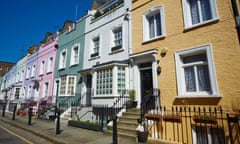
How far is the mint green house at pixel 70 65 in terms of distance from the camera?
13.8 meters

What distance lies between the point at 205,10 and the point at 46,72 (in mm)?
17801

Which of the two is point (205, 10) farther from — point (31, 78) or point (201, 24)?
point (31, 78)

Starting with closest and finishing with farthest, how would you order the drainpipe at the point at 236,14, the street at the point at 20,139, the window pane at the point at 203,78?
the drainpipe at the point at 236,14 < the window pane at the point at 203,78 < the street at the point at 20,139

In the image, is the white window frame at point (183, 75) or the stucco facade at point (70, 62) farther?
the stucco facade at point (70, 62)

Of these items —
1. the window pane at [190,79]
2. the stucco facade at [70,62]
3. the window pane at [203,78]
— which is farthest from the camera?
the stucco facade at [70,62]

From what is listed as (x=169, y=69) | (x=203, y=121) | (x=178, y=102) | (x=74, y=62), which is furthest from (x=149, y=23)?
(x=74, y=62)

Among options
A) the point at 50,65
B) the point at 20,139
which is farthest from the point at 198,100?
the point at 50,65

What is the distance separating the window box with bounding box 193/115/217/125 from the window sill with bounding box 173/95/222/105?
2.38 ft

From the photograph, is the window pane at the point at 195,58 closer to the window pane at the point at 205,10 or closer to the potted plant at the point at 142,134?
the window pane at the point at 205,10

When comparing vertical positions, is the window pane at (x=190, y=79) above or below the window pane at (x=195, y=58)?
below

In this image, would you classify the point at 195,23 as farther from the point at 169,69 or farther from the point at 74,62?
the point at 74,62

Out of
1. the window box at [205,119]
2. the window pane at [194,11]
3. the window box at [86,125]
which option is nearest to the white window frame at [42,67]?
the window box at [86,125]

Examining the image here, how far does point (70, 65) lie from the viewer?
1516 centimetres

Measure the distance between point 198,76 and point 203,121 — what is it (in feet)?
6.90
